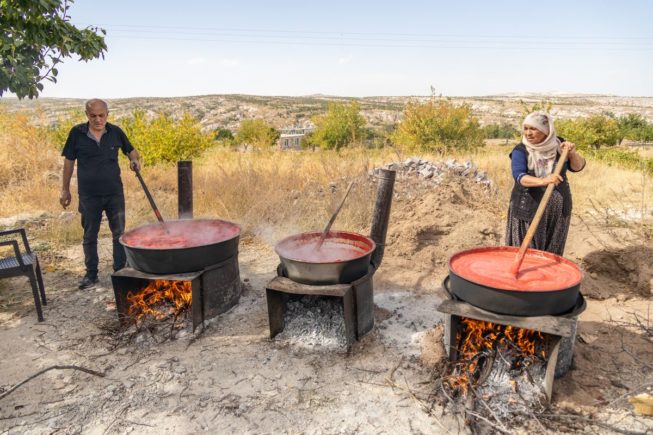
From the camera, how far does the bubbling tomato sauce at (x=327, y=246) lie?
3.78m

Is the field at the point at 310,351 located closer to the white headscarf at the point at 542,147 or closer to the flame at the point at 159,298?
the flame at the point at 159,298

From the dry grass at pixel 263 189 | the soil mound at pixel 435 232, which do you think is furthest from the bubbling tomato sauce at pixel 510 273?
the dry grass at pixel 263 189

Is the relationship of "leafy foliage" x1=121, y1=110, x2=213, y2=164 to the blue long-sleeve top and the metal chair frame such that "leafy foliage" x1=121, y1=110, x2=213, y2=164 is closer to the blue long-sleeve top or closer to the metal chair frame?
the metal chair frame

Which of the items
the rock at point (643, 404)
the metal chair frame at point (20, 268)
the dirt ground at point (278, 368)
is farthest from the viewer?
the metal chair frame at point (20, 268)

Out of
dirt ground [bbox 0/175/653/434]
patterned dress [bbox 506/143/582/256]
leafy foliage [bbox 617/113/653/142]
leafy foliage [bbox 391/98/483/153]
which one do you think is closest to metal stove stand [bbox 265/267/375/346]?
dirt ground [bbox 0/175/653/434]

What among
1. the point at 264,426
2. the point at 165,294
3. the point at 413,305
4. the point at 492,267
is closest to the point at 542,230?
the point at 492,267

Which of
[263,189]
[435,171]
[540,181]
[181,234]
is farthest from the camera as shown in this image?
[435,171]

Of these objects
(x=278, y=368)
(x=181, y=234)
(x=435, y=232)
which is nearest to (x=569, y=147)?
(x=278, y=368)

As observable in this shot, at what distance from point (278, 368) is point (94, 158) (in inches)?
122

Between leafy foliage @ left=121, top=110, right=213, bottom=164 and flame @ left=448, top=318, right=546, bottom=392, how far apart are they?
10817 millimetres

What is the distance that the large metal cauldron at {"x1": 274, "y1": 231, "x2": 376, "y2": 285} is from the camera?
3.33 metres

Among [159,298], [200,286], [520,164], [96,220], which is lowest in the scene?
[159,298]

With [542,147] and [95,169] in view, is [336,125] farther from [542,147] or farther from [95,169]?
[542,147]

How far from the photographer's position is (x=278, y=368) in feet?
10.7
